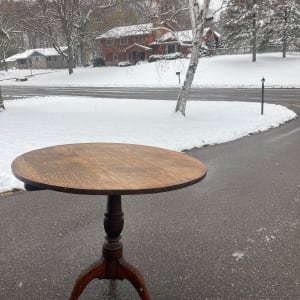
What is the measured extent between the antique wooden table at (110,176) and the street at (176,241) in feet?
0.97

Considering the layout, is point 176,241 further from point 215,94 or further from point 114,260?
point 215,94

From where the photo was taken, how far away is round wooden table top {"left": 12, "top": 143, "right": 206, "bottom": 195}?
2.43 metres

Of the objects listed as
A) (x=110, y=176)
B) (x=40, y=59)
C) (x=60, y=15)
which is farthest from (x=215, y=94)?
(x=40, y=59)

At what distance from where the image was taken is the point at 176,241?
4.08 m

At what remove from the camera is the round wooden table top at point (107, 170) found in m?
2.43

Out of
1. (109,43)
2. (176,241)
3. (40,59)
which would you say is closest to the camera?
(176,241)

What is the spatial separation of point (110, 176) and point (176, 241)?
1.72m

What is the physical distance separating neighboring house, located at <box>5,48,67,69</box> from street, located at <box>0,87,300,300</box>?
229 feet

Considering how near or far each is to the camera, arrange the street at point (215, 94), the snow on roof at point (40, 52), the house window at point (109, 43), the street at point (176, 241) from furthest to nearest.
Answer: the snow on roof at point (40, 52), the house window at point (109, 43), the street at point (215, 94), the street at point (176, 241)

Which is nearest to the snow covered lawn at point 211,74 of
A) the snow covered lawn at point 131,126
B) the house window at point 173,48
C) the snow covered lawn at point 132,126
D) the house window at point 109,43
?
the house window at point 173,48

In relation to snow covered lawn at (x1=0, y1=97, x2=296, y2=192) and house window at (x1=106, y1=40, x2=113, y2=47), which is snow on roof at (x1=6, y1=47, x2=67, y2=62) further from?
snow covered lawn at (x1=0, y1=97, x2=296, y2=192)

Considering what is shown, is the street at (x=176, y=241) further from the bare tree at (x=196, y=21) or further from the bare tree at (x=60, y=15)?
the bare tree at (x=60, y=15)

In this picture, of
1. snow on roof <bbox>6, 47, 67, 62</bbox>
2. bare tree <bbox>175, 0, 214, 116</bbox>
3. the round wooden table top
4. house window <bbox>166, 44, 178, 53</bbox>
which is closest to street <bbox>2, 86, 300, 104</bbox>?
bare tree <bbox>175, 0, 214, 116</bbox>

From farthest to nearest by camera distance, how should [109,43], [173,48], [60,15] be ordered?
[109,43], [173,48], [60,15]
